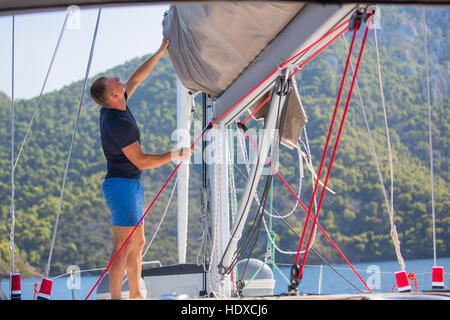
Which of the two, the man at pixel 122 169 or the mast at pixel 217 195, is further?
the mast at pixel 217 195

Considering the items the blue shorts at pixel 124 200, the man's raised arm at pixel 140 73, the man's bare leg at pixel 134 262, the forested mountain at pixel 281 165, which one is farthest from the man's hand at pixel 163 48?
the forested mountain at pixel 281 165

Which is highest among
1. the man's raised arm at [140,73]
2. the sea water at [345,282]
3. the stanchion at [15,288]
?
the man's raised arm at [140,73]

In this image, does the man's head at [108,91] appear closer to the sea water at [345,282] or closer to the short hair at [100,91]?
the short hair at [100,91]

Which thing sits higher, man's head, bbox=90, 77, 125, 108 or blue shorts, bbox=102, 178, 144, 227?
man's head, bbox=90, 77, 125, 108

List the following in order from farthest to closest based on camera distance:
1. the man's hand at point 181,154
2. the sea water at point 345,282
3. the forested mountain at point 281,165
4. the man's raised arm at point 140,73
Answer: the forested mountain at point 281,165
the sea water at point 345,282
the man's raised arm at point 140,73
the man's hand at point 181,154

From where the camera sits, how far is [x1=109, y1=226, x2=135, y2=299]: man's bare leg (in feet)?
7.07

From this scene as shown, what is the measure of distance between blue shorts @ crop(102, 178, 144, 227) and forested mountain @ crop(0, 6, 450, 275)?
27.2m

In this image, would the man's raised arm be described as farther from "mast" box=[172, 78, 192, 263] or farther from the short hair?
"mast" box=[172, 78, 192, 263]

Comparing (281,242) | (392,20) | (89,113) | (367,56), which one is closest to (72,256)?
(89,113)

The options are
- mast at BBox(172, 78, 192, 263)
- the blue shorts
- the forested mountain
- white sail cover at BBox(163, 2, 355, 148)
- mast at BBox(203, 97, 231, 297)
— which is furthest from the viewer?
the forested mountain

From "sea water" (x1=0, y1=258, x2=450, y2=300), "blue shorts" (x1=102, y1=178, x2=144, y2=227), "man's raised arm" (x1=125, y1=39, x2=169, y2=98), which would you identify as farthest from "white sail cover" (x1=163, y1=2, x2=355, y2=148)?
"sea water" (x1=0, y1=258, x2=450, y2=300)

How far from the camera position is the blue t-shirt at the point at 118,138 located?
218cm

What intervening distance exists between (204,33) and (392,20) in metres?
38.9
